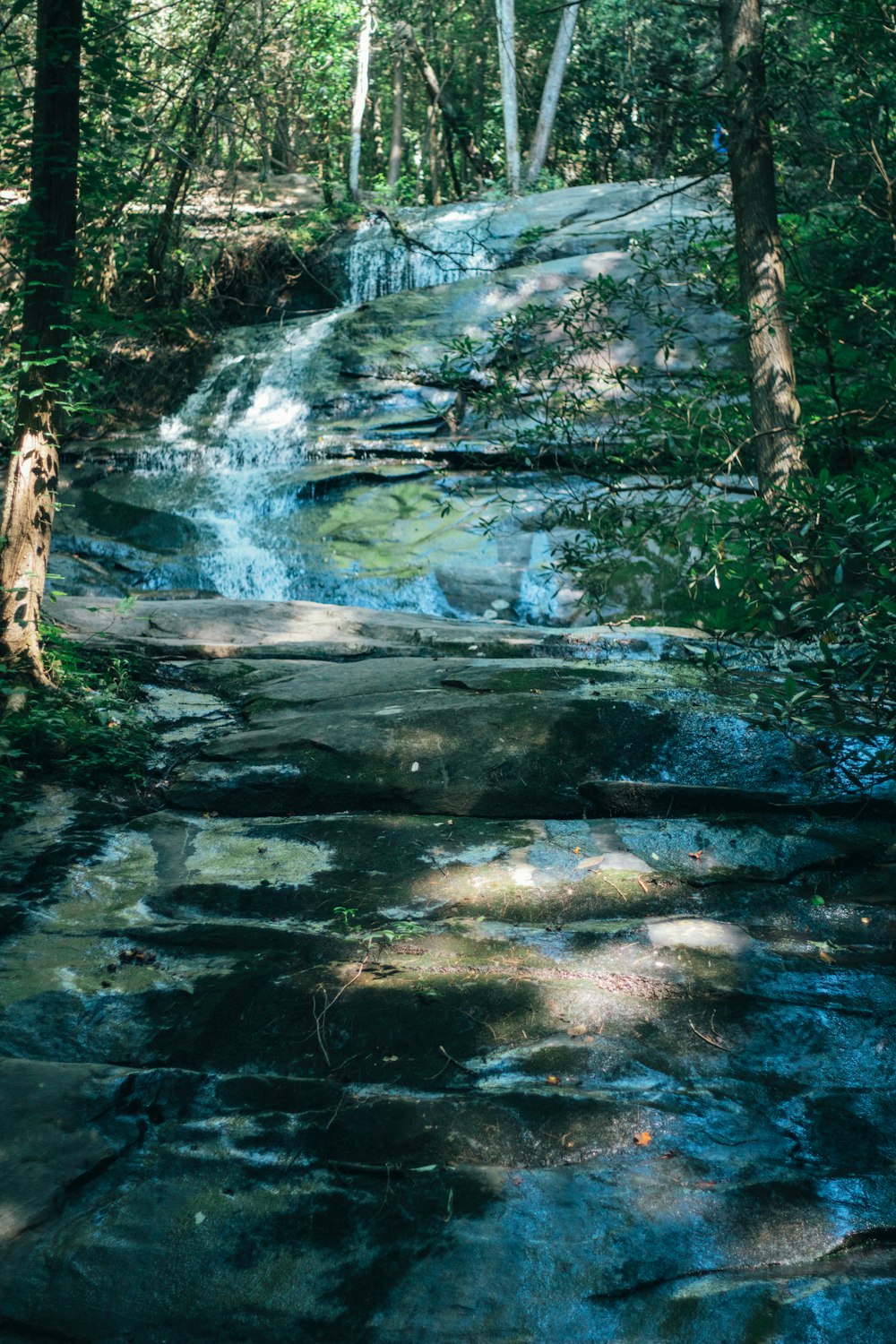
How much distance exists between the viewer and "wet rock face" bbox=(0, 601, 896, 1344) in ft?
8.15

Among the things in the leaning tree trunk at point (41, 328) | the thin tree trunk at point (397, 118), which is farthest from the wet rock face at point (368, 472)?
the thin tree trunk at point (397, 118)

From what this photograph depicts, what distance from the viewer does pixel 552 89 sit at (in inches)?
882

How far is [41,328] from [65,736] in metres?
2.21

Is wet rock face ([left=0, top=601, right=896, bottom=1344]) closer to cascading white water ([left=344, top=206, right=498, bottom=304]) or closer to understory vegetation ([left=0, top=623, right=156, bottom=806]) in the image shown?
understory vegetation ([left=0, top=623, right=156, bottom=806])

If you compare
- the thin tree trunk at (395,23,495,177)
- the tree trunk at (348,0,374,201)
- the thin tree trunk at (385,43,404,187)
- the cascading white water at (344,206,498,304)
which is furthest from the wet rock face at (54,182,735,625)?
the thin tree trunk at (385,43,404,187)

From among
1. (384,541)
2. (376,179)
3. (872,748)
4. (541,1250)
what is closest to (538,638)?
(872,748)

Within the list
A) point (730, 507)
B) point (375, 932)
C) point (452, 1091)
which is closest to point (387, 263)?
point (730, 507)

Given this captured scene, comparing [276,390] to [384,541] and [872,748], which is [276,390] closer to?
[384,541]

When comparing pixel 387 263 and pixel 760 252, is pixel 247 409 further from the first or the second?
pixel 760 252

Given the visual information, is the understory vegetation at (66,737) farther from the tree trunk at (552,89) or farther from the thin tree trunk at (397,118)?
the thin tree trunk at (397,118)

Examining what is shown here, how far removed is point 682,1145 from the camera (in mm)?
2900

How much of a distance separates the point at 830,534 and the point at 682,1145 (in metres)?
2.27

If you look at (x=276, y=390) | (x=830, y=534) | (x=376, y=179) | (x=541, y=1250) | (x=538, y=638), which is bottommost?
(x=541, y=1250)

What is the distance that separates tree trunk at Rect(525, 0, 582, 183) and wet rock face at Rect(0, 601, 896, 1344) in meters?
20.7
